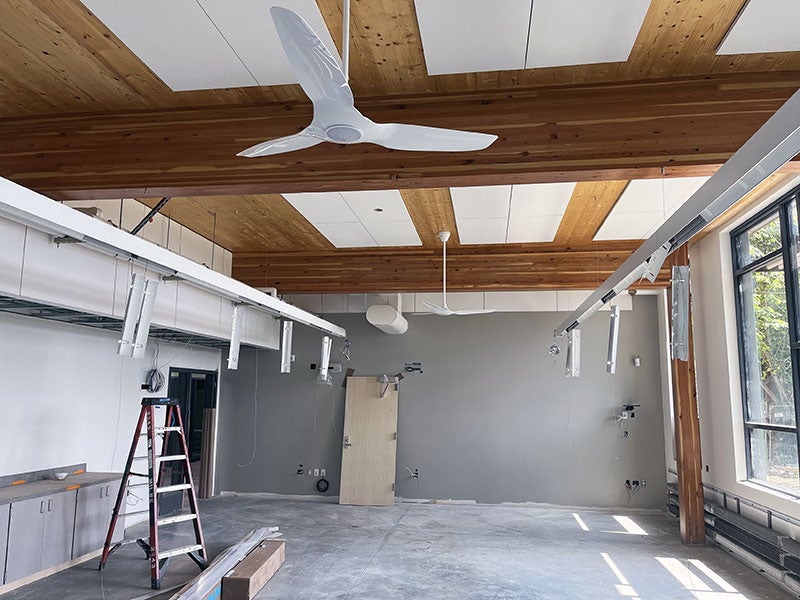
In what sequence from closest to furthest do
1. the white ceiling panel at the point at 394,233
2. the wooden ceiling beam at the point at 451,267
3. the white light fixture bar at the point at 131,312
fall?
the white light fixture bar at the point at 131,312 → the white ceiling panel at the point at 394,233 → the wooden ceiling beam at the point at 451,267

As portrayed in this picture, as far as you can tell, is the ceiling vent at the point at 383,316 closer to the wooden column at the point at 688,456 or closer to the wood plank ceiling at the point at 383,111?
the wooden column at the point at 688,456

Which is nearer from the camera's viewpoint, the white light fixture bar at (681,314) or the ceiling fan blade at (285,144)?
the ceiling fan blade at (285,144)

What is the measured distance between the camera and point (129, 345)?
167 inches

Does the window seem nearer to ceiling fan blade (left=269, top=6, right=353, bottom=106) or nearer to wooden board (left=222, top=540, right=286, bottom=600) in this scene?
wooden board (left=222, top=540, right=286, bottom=600)

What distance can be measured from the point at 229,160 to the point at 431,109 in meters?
1.38

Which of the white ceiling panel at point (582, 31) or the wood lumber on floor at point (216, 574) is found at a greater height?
the white ceiling panel at point (582, 31)

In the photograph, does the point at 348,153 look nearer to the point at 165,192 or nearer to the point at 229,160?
the point at 229,160

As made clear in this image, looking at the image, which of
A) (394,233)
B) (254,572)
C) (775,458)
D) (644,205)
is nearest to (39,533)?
(254,572)

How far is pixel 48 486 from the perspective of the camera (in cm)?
622

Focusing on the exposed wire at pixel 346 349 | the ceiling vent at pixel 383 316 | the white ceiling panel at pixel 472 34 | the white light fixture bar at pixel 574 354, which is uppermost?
the white ceiling panel at pixel 472 34

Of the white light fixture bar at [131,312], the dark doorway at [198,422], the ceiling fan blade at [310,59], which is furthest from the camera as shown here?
the dark doorway at [198,422]

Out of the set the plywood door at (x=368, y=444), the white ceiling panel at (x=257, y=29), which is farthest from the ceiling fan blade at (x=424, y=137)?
the plywood door at (x=368, y=444)

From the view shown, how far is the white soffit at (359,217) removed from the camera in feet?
20.5

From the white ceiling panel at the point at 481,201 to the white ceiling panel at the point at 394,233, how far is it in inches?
29.4
